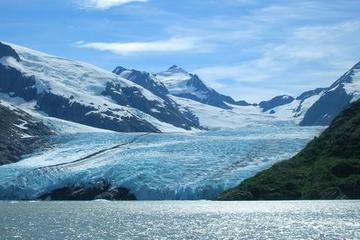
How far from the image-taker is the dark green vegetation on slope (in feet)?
410

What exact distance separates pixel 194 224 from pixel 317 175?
5694 centimetres

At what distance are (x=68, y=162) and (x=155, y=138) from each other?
3066 cm

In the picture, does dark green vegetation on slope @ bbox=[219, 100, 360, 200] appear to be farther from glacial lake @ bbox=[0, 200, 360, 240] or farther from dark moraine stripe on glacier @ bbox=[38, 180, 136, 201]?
dark moraine stripe on glacier @ bbox=[38, 180, 136, 201]

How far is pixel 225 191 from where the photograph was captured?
448 ft

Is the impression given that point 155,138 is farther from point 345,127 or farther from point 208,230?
point 208,230

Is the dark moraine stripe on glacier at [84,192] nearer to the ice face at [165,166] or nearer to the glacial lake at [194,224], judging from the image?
the ice face at [165,166]

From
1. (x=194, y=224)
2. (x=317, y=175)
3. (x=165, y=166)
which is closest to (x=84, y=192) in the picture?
(x=165, y=166)

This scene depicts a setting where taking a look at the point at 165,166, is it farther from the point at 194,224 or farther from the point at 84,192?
the point at 194,224

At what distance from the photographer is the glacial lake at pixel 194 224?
214 ft

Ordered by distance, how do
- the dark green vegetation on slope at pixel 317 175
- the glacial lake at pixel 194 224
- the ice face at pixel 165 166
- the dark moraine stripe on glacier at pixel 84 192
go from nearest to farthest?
the glacial lake at pixel 194 224, the dark green vegetation on slope at pixel 317 175, the ice face at pixel 165 166, the dark moraine stripe on glacier at pixel 84 192

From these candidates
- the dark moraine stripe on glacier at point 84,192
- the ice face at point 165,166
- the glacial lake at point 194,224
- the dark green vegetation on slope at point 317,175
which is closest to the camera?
the glacial lake at point 194,224

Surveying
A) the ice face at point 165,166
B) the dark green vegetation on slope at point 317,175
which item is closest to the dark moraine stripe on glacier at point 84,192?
the ice face at point 165,166

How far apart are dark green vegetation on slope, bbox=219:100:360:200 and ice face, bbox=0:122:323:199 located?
707 centimetres

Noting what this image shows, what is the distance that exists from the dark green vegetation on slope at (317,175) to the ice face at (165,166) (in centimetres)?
707
